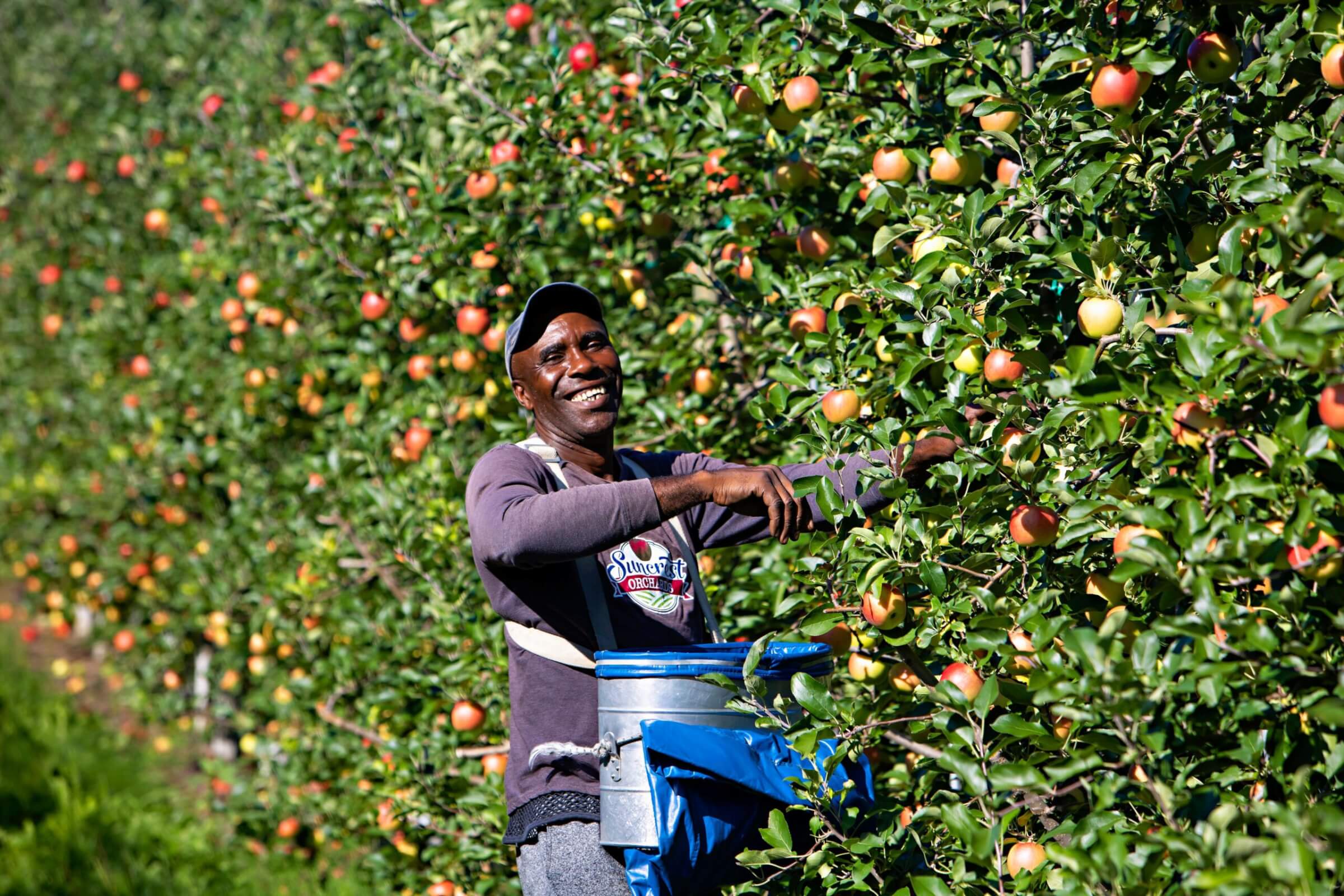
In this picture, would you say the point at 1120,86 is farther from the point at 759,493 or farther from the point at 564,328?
the point at 564,328

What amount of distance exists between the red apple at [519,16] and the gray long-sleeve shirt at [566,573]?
76.8 inches

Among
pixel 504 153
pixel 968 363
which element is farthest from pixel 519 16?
pixel 968 363

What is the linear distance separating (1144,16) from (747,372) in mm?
A: 1310

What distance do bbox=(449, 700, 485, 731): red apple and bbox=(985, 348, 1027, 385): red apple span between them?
5.50ft

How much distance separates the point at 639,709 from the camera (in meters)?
1.85

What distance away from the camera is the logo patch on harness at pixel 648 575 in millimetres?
2109

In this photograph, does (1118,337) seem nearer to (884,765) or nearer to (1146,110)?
(1146,110)

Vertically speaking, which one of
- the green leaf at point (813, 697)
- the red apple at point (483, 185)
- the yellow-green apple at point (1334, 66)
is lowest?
the green leaf at point (813, 697)

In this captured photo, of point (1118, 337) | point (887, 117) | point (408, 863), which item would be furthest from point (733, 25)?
point (408, 863)

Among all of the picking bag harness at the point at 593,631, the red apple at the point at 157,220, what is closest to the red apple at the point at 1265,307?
the picking bag harness at the point at 593,631

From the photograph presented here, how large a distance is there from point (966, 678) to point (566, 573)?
664mm

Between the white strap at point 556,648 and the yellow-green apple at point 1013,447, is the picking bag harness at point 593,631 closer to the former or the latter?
the white strap at point 556,648

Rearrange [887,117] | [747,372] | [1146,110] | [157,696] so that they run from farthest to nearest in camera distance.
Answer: [157,696] < [747,372] < [887,117] < [1146,110]

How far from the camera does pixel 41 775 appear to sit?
5.02 m
